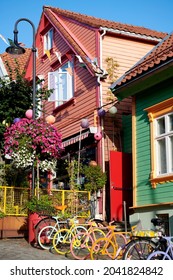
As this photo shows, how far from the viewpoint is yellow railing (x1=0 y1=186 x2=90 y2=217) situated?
14.2m

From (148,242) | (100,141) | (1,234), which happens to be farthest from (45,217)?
(100,141)

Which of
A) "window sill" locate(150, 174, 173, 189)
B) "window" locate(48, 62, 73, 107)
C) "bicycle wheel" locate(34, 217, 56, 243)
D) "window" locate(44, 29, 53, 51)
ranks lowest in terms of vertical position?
"bicycle wheel" locate(34, 217, 56, 243)

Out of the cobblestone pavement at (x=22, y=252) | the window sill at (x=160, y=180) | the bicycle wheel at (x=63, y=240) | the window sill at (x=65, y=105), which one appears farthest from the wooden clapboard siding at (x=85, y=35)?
the bicycle wheel at (x=63, y=240)

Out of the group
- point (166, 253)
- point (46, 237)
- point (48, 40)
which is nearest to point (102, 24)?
point (48, 40)

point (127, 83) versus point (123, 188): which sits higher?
point (127, 83)

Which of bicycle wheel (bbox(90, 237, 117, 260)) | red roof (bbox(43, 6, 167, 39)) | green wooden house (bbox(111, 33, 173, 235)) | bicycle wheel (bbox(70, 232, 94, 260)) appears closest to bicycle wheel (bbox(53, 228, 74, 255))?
bicycle wheel (bbox(70, 232, 94, 260))

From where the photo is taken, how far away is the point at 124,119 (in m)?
16.5

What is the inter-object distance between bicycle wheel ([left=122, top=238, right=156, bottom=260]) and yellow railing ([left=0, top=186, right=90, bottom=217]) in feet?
18.5

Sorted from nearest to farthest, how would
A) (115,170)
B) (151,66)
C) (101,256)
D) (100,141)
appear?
(101,256) < (151,66) < (115,170) < (100,141)

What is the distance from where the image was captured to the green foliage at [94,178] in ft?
51.1

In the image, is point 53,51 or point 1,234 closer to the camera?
point 1,234

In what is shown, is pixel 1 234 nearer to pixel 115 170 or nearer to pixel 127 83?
pixel 115 170

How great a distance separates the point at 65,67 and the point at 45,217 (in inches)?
369

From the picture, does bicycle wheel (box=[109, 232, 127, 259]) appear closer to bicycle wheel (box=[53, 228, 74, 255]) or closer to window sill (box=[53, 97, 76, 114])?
bicycle wheel (box=[53, 228, 74, 255])
